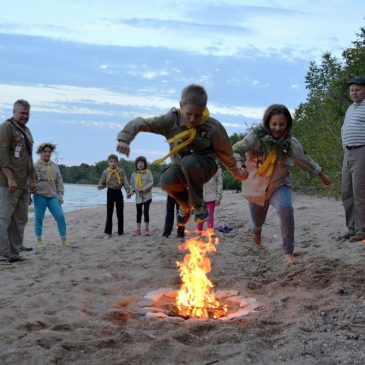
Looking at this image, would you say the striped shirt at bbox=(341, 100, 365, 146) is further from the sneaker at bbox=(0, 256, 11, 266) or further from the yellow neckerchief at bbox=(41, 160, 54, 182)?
the sneaker at bbox=(0, 256, 11, 266)

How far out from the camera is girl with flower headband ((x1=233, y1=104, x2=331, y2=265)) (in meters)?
6.15

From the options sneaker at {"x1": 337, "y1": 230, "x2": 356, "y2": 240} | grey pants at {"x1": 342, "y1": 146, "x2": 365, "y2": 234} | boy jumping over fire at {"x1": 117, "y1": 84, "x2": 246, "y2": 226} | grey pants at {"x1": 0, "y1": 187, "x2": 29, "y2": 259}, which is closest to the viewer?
boy jumping over fire at {"x1": 117, "y1": 84, "x2": 246, "y2": 226}

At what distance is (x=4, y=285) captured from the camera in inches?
235

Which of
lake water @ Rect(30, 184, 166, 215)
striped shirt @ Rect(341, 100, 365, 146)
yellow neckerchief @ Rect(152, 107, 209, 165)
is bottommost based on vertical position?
lake water @ Rect(30, 184, 166, 215)

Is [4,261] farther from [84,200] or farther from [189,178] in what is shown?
[84,200]

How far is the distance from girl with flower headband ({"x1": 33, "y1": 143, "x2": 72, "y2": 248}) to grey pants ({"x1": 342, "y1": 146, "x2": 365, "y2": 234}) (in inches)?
198

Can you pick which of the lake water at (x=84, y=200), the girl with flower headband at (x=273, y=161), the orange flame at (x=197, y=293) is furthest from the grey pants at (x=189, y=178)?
the lake water at (x=84, y=200)

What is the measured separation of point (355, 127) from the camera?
24.2 ft

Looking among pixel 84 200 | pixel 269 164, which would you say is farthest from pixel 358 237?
pixel 84 200

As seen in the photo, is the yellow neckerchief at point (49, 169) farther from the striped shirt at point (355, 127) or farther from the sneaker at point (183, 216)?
the striped shirt at point (355, 127)

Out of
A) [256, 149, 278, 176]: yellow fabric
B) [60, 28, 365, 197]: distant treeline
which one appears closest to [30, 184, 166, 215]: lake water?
[60, 28, 365, 197]: distant treeline

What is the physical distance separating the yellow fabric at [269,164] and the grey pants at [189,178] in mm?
1140

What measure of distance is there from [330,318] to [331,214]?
25.5 feet

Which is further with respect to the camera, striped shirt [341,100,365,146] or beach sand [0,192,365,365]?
striped shirt [341,100,365,146]
